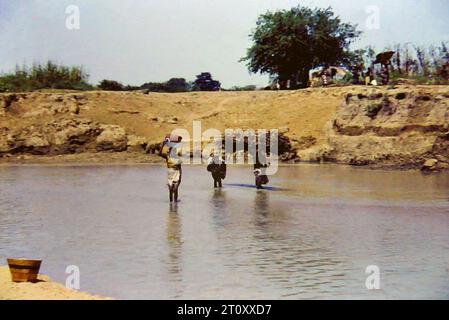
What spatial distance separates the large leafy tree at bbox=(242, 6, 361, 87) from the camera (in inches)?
1788

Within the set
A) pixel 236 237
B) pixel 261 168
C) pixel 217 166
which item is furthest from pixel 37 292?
pixel 217 166

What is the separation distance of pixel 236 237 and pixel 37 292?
5.12 meters

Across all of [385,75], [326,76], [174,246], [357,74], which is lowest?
[174,246]

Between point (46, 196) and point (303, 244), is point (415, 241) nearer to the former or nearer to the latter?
point (303, 244)

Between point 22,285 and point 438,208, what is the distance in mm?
10803

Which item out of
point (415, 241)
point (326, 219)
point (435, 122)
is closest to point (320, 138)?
point (435, 122)

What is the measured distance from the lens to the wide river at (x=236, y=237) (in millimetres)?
9961

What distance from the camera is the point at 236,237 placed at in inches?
536

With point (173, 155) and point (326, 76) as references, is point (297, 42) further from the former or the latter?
point (173, 155)

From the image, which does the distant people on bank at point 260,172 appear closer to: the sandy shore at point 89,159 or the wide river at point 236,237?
the wide river at point 236,237

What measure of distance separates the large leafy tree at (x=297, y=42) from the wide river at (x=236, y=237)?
2191 centimetres

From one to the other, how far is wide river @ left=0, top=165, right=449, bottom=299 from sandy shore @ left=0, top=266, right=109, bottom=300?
0.54 meters

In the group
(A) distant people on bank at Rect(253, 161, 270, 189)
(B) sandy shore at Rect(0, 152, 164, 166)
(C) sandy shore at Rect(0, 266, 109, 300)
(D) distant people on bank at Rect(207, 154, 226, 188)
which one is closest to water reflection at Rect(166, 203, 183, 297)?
(C) sandy shore at Rect(0, 266, 109, 300)

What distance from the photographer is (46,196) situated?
20.5 m
